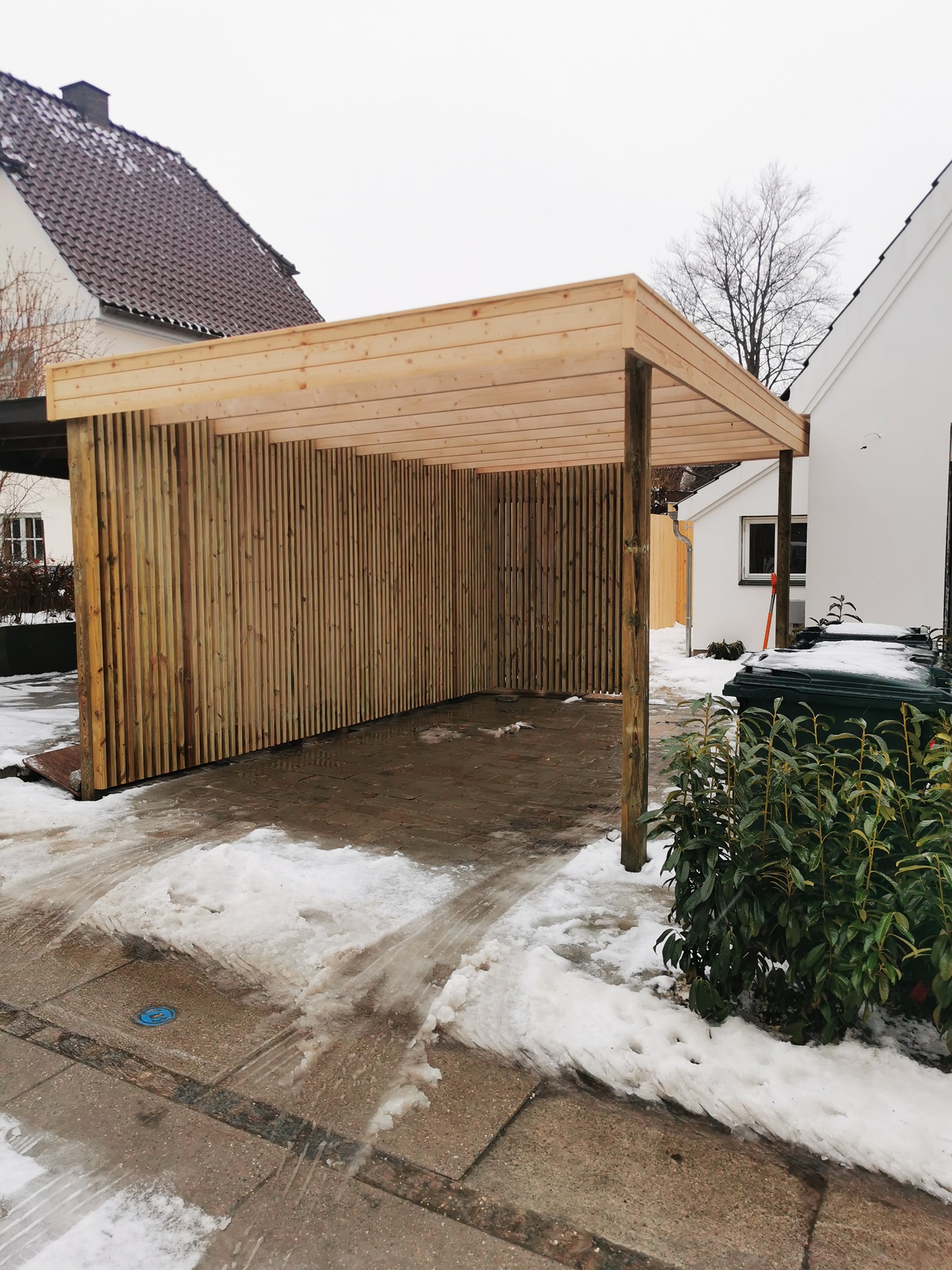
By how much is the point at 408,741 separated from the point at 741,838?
15.9 ft

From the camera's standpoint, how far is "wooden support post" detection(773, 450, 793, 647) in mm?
7352

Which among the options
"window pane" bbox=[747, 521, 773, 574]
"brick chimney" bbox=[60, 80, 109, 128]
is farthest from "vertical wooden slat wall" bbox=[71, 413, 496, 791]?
"brick chimney" bbox=[60, 80, 109, 128]

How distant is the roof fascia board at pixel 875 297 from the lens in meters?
6.48

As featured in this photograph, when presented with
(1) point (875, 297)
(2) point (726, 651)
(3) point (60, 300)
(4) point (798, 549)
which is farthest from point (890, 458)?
(3) point (60, 300)

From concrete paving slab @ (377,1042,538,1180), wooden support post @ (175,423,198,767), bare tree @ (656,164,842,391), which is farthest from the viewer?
bare tree @ (656,164,842,391)

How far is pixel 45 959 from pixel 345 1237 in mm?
1938

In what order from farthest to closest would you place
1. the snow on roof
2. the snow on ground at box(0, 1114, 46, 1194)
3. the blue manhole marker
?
the snow on roof, the blue manhole marker, the snow on ground at box(0, 1114, 46, 1194)

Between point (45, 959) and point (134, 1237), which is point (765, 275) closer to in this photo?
point (45, 959)

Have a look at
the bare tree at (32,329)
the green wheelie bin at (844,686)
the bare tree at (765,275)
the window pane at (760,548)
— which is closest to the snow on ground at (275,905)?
the green wheelie bin at (844,686)

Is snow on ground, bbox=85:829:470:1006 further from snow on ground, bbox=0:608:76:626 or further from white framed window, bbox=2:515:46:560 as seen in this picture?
white framed window, bbox=2:515:46:560

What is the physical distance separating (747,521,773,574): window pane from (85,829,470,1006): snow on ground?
31.2 ft

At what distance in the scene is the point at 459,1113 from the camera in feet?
7.70

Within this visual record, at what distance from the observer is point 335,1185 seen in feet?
6.82

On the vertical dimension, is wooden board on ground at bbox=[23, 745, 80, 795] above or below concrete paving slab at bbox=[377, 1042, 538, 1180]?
above
